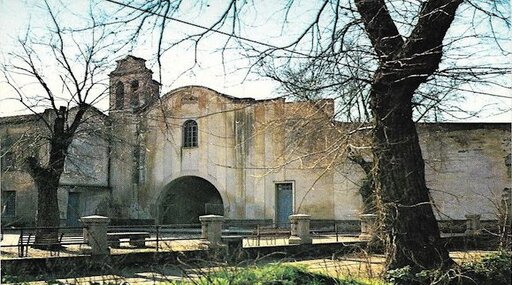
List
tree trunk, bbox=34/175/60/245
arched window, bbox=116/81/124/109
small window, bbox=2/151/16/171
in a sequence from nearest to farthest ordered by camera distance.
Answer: tree trunk, bbox=34/175/60/245 → small window, bbox=2/151/16/171 → arched window, bbox=116/81/124/109

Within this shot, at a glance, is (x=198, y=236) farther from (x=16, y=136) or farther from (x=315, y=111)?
(x=315, y=111)

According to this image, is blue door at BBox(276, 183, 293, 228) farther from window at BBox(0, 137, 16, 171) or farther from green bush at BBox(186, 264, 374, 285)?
green bush at BBox(186, 264, 374, 285)

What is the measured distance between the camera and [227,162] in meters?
17.5

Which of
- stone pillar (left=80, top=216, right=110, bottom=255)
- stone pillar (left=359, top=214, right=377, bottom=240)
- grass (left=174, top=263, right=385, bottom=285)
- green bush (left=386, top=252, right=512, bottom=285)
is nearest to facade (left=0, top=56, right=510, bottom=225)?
stone pillar (left=359, top=214, right=377, bottom=240)

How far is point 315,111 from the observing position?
8289mm

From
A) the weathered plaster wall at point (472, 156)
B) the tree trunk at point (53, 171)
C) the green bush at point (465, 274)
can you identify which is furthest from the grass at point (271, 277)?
the weathered plaster wall at point (472, 156)

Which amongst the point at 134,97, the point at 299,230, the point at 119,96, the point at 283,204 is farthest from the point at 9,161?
the point at 283,204

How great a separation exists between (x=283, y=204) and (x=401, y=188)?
8121 mm

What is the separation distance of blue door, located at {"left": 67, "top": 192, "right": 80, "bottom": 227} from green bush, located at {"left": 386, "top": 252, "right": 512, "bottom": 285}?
23.8 ft

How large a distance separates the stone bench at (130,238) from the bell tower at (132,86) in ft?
7.84

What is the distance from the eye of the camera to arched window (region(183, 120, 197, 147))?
677 inches

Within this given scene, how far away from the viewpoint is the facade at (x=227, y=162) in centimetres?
943

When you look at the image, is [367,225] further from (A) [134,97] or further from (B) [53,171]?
(B) [53,171]

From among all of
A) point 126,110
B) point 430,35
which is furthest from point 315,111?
point 126,110
